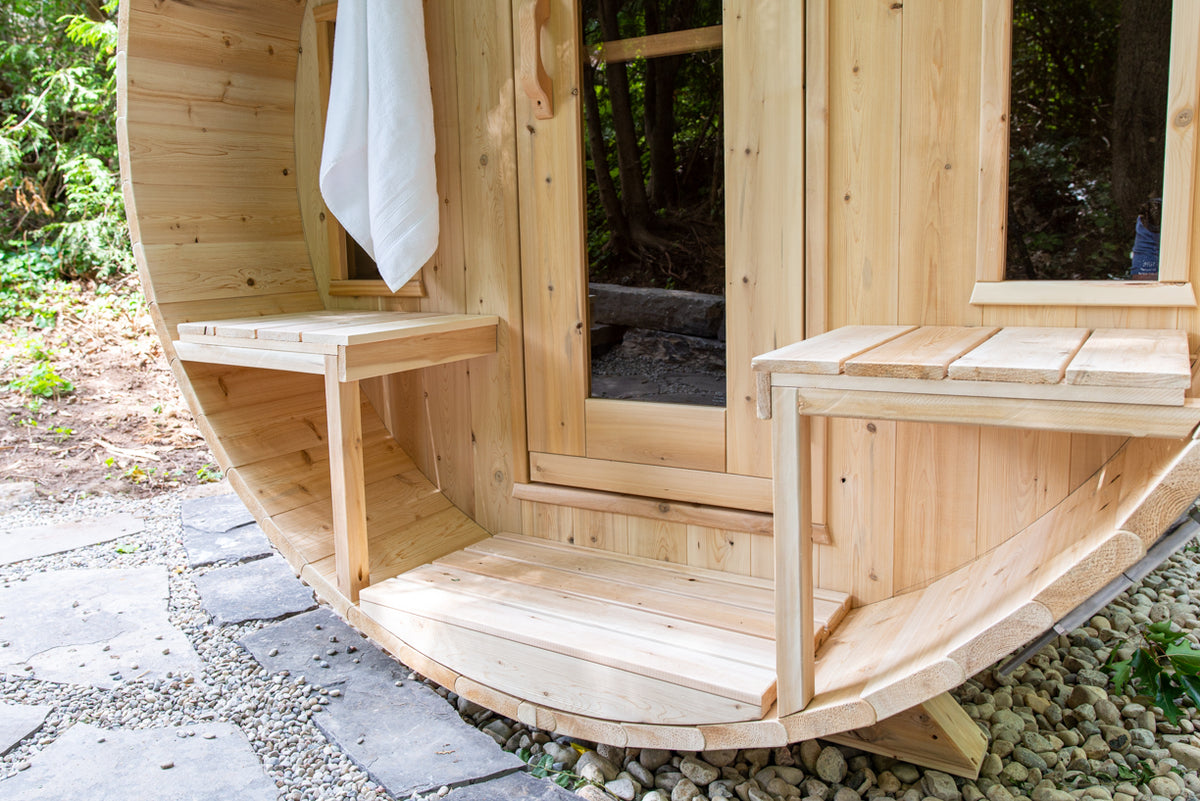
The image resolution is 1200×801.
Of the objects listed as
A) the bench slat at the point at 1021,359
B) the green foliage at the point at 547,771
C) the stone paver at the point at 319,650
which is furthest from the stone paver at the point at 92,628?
the bench slat at the point at 1021,359

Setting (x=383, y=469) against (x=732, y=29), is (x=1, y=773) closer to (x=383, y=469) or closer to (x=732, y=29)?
(x=383, y=469)

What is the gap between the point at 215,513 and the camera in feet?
13.7

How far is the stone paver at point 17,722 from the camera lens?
2307mm

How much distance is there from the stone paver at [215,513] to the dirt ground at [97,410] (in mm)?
251

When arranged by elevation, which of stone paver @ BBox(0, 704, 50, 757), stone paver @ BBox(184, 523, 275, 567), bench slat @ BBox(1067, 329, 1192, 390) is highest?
bench slat @ BBox(1067, 329, 1192, 390)

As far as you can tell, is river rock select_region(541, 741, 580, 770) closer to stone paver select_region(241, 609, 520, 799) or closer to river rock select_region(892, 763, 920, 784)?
stone paver select_region(241, 609, 520, 799)

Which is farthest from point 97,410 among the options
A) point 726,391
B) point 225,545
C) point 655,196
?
point 726,391

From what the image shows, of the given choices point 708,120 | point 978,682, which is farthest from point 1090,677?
point 708,120

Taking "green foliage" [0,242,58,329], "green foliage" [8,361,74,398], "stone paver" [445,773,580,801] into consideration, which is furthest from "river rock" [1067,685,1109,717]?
"green foliage" [0,242,58,329]

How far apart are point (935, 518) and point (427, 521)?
1.64m

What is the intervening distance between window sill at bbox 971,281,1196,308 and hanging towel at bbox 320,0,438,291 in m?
1.66

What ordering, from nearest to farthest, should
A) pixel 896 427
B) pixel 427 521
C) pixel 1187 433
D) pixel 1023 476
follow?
1. pixel 1187 433
2. pixel 1023 476
3. pixel 896 427
4. pixel 427 521

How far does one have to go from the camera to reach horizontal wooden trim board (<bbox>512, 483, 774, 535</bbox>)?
8.12ft

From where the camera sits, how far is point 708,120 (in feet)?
7.96
